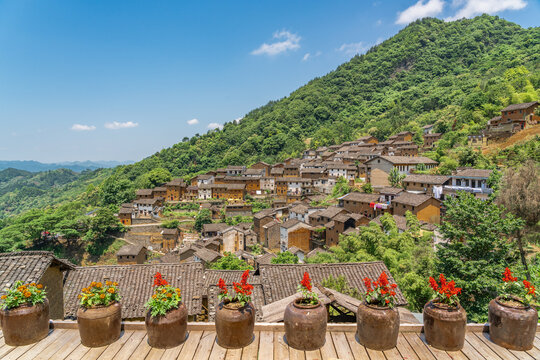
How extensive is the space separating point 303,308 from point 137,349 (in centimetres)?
215

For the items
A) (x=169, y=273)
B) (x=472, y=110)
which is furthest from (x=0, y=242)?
(x=472, y=110)

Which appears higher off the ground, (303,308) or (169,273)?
(303,308)

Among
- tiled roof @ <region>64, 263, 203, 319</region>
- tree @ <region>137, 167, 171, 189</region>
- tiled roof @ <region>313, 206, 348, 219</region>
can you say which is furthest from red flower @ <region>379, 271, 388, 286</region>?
tree @ <region>137, 167, 171, 189</region>

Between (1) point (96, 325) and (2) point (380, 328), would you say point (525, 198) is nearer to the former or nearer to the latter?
(2) point (380, 328)

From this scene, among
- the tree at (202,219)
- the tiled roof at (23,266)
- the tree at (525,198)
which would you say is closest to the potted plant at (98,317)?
the tiled roof at (23,266)

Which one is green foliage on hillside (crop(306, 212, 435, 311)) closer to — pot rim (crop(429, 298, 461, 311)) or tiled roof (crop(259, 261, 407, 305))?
tiled roof (crop(259, 261, 407, 305))

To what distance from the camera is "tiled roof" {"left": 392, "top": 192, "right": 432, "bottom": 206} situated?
→ 2743 cm

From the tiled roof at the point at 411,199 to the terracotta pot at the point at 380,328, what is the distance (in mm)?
26222

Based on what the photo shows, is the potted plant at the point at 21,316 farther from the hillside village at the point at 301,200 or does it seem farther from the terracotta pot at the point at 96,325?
the hillside village at the point at 301,200

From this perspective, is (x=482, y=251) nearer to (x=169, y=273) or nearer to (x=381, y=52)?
Result: (x=169, y=273)

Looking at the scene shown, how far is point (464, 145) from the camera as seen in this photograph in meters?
39.5

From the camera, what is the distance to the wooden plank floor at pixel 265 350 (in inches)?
142

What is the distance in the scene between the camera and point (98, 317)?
3836 mm

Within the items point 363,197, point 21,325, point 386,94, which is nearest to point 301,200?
point 363,197
